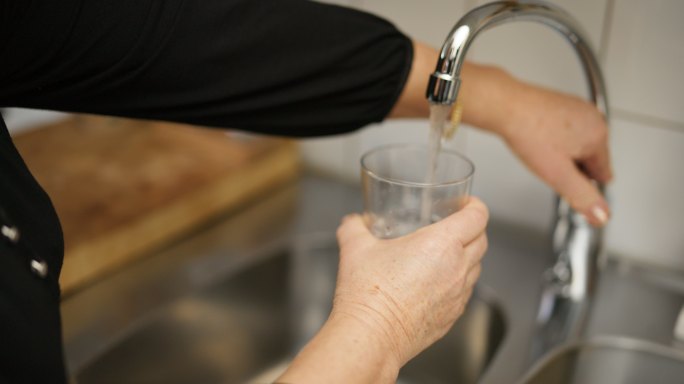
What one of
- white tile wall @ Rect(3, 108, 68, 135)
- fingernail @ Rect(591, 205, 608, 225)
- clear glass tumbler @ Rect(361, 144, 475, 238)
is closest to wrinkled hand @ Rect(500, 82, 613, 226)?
fingernail @ Rect(591, 205, 608, 225)

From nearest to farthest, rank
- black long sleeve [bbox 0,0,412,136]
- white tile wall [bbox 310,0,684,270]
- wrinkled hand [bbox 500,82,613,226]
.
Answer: black long sleeve [bbox 0,0,412,136], wrinkled hand [bbox 500,82,613,226], white tile wall [bbox 310,0,684,270]

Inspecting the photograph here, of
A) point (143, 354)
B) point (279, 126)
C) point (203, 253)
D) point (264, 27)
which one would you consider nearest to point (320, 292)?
point (203, 253)

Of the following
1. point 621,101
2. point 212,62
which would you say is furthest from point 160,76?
point 621,101

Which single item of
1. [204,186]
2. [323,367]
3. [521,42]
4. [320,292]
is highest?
[521,42]

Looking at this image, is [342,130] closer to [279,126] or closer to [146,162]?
[279,126]

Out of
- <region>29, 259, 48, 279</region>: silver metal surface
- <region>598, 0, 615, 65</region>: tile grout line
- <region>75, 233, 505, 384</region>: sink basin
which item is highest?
<region>598, 0, 615, 65</region>: tile grout line

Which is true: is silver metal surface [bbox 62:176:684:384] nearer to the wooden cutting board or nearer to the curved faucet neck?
the wooden cutting board

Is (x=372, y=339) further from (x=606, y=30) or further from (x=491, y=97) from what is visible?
(x=606, y=30)

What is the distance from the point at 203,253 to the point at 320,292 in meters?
0.19

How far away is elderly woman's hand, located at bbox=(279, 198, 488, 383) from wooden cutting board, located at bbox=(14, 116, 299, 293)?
1.45ft

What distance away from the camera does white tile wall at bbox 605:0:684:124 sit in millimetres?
831

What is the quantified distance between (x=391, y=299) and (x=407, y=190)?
0.34 feet

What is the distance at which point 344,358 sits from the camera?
52cm

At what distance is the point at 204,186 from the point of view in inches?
41.8
